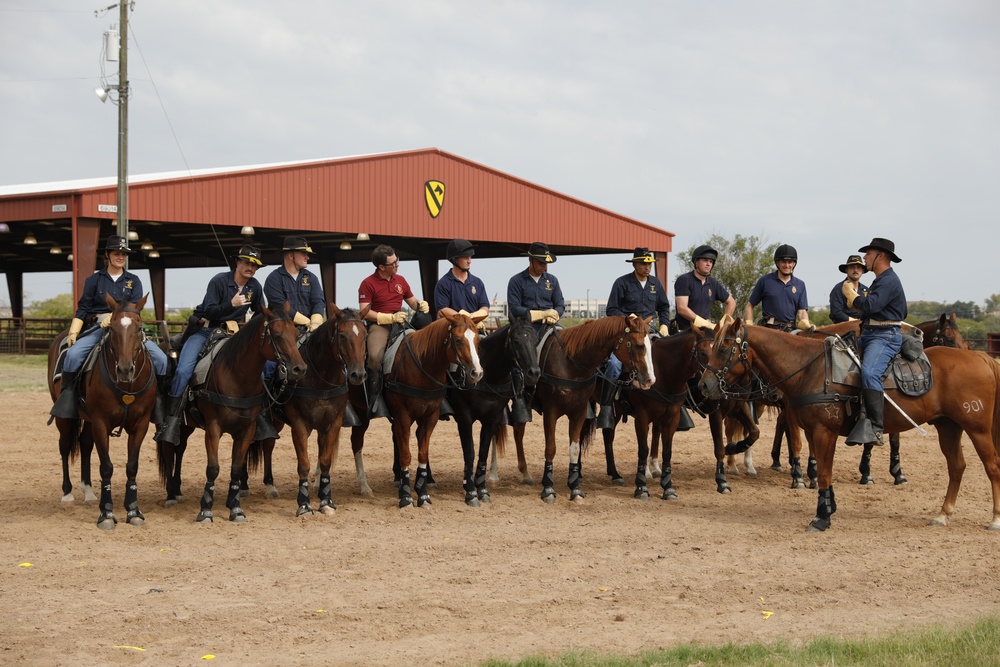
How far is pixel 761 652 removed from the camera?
5031mm

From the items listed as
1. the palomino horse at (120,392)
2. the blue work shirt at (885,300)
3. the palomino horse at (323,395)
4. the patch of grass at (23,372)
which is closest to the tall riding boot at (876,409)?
the blue work shirt at (885,300)

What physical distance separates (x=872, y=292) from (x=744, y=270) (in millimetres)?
34444

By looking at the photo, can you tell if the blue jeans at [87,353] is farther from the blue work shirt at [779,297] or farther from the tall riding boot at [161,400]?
the blue work shirt at [779,297]

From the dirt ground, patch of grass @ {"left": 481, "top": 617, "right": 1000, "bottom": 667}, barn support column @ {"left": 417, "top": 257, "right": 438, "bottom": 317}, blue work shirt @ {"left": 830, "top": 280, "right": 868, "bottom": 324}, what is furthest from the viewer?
barn support column @ {"left": 417, "top": 257, "right": 438, "bottom": 317}

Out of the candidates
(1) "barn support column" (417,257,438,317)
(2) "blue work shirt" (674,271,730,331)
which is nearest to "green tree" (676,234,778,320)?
(1) "barn support column" (417,257,438,317)

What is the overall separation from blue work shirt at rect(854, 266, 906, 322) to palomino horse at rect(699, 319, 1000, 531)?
0.53 metres

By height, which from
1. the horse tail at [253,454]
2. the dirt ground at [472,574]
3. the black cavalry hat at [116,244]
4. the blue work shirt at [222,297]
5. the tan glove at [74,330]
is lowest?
the dirt ground at [472,574]

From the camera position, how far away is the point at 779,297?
36.9 ft

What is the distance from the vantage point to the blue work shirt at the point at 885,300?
8.59 metres

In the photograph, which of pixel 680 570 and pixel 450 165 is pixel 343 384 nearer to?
pixel 680 570

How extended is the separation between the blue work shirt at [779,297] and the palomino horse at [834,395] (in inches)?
94.2

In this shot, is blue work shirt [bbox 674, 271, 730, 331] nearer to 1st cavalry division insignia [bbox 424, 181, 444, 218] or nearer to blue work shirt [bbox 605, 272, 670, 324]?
blue work shirt [bbox 605, 272, 670, 324]

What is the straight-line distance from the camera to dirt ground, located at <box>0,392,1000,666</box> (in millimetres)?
5492

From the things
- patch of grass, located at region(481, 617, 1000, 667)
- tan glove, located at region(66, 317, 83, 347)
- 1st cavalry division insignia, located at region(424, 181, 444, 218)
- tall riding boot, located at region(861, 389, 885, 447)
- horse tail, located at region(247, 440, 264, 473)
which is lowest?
patch of grass, located at region(481, 617, 1000, 667)
